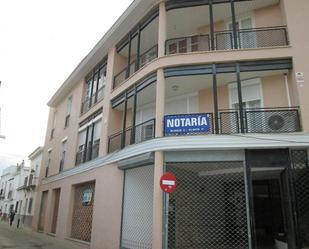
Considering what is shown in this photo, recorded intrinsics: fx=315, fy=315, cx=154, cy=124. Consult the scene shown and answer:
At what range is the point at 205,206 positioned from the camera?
12.8m

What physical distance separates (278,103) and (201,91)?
10.4 feet

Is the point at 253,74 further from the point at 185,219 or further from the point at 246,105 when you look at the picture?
the point at 185,219

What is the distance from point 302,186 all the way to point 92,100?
12.3 m

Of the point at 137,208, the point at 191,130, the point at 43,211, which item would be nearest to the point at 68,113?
the point at 43,211

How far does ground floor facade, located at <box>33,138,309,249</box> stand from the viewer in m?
10.2

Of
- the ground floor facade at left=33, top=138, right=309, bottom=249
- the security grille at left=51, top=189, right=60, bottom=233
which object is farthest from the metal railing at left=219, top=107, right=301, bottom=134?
the security grille at left=51, top=189, right=60, bottom=233

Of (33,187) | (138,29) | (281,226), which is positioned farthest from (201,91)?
(33,187)

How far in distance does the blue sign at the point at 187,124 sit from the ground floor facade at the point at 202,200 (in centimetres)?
71

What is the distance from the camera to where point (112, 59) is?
1648cm

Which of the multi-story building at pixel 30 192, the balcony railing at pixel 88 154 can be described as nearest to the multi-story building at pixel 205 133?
the balcony railing at pixel 88 154

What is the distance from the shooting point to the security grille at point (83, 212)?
15.5 metres

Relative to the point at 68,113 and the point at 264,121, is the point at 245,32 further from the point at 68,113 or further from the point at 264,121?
the point at 68,113

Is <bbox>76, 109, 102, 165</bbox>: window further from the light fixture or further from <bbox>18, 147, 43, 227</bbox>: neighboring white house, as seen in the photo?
<bbox>18, 147, 43, 227</bbox>: neighboring white house

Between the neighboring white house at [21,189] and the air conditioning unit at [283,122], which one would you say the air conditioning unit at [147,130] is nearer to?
the air conditioning unit at [283,122]
